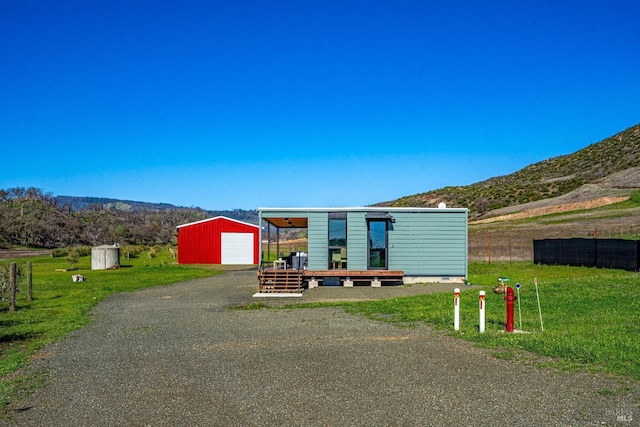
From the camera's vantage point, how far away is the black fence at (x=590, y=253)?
22353mm

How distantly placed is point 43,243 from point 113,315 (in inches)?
2181

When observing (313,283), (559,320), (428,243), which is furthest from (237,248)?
(559,320)

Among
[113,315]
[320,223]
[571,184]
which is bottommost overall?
[113,315]

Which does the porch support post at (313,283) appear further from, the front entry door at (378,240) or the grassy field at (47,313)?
the grassy field at (47,313)

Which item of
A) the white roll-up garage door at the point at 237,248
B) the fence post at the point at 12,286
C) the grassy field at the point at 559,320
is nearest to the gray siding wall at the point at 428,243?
the grassy field at the point at 559,320

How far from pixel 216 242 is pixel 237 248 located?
139cm

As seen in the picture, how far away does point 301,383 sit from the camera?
22.3 feet

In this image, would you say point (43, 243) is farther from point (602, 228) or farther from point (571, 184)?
point (571, 184)

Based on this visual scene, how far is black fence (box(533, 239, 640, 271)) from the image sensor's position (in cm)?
2235

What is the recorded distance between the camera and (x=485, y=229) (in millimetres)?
45531

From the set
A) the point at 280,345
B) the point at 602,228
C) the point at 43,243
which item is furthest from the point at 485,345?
the point at 43,243

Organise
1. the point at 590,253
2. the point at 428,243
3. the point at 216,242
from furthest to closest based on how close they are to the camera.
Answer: the point at 216,242 → the point at 590,253 → the point at 428,243

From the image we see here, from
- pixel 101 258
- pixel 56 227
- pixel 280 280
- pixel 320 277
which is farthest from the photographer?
pixel 56 227

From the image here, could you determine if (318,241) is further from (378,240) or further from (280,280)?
(280,280)
